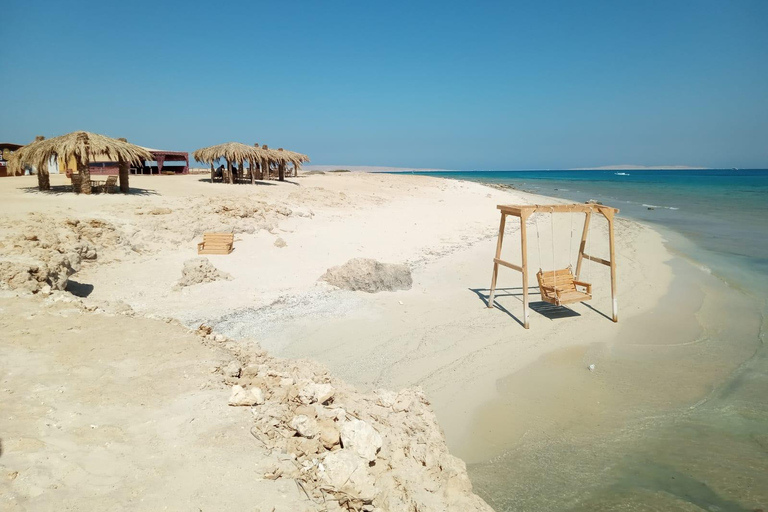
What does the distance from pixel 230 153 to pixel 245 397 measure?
802 inches

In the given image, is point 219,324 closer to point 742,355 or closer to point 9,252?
point 9,252

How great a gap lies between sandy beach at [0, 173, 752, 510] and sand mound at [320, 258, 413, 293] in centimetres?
23

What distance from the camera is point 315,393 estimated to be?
3.69 metres

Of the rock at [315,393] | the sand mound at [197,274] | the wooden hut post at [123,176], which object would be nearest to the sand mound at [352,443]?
the rock at [315,393]

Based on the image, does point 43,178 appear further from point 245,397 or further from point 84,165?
point 245,397

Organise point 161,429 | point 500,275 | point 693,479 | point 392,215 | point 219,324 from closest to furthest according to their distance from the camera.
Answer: point 161,429 → point 693,479 → point 219,324 → point 500,275 → point 392,215

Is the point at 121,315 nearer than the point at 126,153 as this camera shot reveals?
Yes

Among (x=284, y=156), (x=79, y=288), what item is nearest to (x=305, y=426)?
(x=79, y=288)

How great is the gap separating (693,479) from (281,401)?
4.03 meters

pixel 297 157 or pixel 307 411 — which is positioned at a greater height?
pixel 297 157

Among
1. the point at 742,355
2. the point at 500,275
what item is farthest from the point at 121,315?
the point at 742,355

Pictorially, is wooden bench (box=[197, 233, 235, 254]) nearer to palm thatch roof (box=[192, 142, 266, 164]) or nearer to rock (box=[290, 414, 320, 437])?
rock (box=[290, 414, 320, 437])

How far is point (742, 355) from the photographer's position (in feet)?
22.3

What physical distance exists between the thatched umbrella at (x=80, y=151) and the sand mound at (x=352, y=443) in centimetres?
1370
